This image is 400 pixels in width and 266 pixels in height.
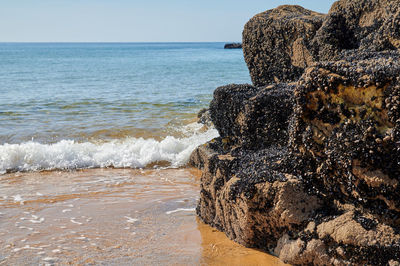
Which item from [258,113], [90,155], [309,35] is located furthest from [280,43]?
[90,155]

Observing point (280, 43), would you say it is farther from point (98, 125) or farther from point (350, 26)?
point (98, 125)

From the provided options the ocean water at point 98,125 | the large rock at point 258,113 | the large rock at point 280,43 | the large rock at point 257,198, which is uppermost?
the large rock at point 280,43

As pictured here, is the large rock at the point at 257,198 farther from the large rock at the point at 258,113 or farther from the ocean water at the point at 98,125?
the ocean water at the point at 98,125

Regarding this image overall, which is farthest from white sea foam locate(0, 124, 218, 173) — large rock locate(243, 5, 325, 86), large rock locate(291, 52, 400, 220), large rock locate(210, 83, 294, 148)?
large rock locate(291, 52, 400, 220)

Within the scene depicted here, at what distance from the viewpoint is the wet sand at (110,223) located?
340cm

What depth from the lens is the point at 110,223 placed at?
4285mm

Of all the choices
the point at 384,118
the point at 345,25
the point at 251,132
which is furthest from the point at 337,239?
the point at 345,25

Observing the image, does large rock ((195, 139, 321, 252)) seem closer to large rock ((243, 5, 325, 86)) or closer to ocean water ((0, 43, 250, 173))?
large rock ((243, 5, 325, 86))

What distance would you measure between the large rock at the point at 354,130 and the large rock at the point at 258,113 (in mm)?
753

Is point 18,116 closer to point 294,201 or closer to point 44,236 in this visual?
point 44,236

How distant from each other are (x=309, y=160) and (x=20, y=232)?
304cm

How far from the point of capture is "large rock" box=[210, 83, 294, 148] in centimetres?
356

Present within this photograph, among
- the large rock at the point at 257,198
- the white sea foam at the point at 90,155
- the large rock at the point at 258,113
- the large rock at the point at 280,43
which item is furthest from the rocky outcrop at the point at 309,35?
the white sea foam at the point at 90,155

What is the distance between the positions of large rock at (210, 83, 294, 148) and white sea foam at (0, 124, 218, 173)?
3.33m
